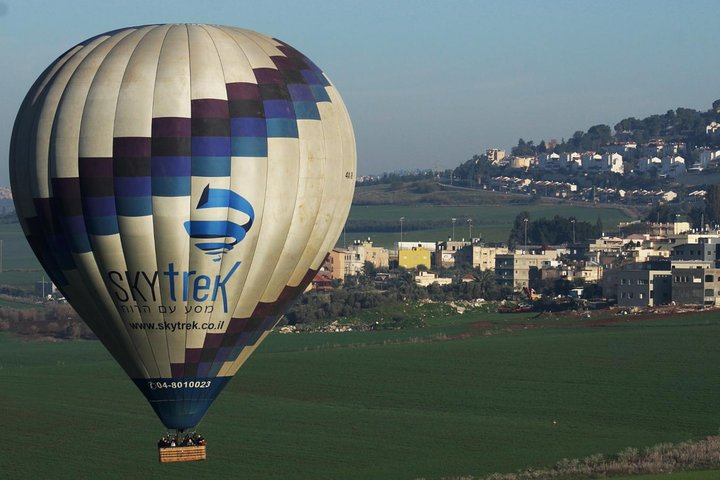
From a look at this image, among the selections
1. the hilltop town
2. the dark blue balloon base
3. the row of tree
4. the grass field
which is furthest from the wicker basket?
the row of tree

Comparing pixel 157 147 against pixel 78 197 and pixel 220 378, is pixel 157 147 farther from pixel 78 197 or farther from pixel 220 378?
pixel 220 378

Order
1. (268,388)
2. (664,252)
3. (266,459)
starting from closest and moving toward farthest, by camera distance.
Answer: (266,459) < (268,388) < (664,252)

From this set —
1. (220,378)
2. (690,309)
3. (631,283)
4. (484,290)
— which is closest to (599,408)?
(220,378)

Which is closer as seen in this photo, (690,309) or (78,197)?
(78,197)

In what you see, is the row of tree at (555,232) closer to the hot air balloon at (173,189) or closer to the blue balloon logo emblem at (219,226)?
the hot air balloon at (173,189)

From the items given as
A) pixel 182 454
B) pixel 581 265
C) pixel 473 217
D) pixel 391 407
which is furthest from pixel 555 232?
pixel 182 454

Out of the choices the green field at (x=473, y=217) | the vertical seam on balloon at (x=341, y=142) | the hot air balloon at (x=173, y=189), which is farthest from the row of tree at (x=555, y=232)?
the hot air balloon at (x=173, y=189)

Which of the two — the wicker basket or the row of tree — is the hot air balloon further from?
the row of tree
